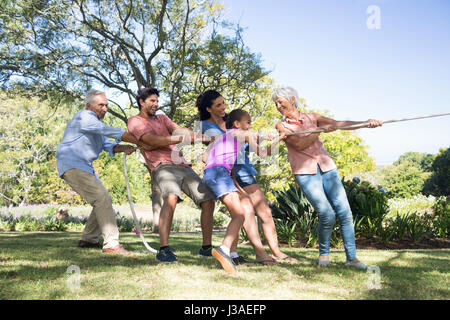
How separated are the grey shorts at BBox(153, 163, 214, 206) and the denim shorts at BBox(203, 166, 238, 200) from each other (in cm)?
44

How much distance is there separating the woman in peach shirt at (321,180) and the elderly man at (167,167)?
1001mm

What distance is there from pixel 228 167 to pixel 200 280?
1.25 metres

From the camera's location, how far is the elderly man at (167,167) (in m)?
4.33

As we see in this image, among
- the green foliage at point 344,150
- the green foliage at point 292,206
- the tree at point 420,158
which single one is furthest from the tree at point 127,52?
the tree at point 420,158

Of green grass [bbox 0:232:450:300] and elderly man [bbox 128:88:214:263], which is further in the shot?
elderly man [bbox 128:88:214:263]

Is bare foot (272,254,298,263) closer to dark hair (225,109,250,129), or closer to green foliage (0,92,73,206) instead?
dark hair (225,109,250,129)

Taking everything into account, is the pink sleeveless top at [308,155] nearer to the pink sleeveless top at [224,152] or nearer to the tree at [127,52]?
the pink sleeveless top at [224,152]

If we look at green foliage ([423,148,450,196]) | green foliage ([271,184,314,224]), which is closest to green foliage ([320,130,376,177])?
green foliage ([423,148,450,196])

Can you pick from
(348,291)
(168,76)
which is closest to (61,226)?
(168,76)

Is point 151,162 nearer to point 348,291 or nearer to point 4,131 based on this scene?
point 348,291

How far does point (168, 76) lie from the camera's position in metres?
15.9

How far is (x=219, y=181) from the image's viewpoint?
3936 millimetres

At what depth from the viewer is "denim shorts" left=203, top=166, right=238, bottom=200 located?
12.8 ft
